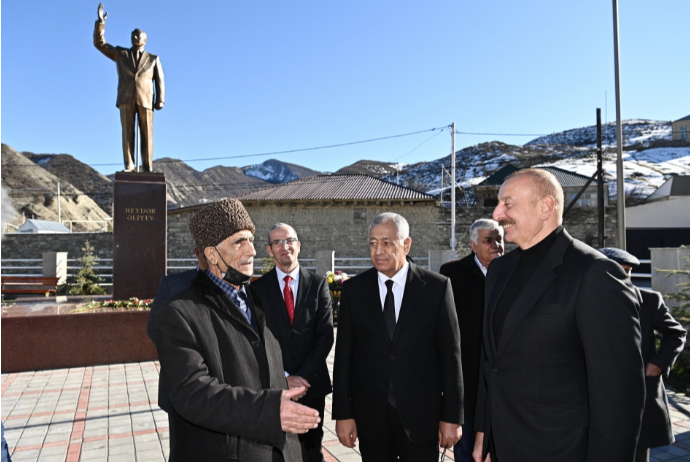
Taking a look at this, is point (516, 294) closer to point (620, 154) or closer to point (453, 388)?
point (453, 388)

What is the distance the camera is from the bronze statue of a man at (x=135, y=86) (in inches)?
324

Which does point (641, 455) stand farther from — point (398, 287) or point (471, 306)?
point (398, 287)

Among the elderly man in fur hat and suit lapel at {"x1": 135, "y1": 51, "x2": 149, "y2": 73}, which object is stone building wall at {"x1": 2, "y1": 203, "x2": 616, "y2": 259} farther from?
the elderly man in fur hat

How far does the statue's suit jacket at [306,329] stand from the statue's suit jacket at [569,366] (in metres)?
1.43

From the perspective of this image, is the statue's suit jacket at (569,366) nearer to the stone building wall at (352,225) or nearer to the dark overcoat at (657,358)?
the dark overcoat at (657,358)

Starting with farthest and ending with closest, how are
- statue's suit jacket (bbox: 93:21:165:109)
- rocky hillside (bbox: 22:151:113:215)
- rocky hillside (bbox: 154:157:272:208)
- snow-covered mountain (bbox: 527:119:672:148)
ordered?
snow-covered mountain (bbox: 527:119:672:148) < rocky hillside (bbox: 154:157:272:208) < rocky hillside (bbox: 22:151:113:215) < statue's suit jacket (bbox: 93:21:165:109)

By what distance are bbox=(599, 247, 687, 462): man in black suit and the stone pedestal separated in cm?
680

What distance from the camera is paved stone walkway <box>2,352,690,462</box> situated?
396 centimetres

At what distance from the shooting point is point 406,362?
8.78ft

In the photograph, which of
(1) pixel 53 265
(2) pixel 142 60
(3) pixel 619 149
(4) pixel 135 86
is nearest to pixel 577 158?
(3) pixel 619 149

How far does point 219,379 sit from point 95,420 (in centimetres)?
384

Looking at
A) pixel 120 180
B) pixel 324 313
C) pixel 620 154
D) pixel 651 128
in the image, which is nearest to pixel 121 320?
pixel 120 180

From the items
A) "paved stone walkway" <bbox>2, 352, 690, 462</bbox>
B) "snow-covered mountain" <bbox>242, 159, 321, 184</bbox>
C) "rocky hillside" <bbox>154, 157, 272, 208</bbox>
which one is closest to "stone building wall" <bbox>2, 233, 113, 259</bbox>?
"paved stone walkway" <bbox>2, 352, 690, 462</bbox>

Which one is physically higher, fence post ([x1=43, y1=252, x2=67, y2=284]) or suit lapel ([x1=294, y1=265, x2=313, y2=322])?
suit lapel ([x1=294, y1=265, x2=313, y2=322])
